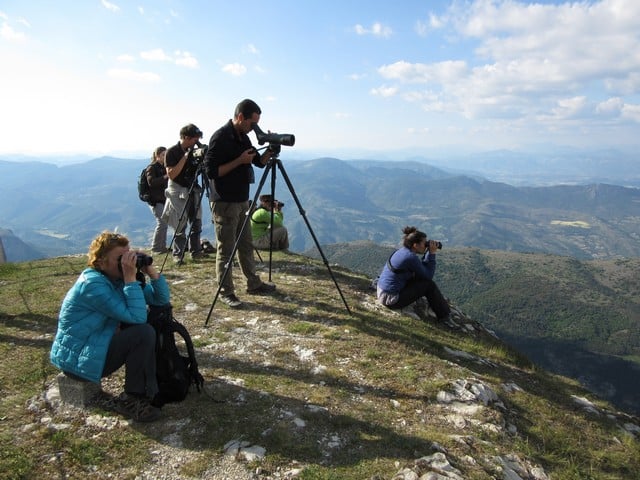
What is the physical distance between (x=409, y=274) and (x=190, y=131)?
289 inches

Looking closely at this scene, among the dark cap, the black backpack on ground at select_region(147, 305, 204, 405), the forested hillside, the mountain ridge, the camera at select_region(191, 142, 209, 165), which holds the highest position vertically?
the dark cap

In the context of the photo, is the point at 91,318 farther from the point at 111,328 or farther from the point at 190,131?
the point at 190,131

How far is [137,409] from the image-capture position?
15.0 ft

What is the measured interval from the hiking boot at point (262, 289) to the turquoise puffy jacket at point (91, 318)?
4964mm

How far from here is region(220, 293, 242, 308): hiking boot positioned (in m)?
8.52

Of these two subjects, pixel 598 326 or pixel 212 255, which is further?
pixel 598 326

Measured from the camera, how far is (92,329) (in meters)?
4.37

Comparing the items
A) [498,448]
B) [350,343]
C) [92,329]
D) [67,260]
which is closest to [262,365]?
[350,343]

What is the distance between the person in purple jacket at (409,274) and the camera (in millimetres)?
9188

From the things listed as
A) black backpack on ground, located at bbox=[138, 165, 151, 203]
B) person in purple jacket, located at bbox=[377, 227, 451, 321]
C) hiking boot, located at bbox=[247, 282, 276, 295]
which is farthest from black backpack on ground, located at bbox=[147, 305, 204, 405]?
black backpack on ground, located at bbox=[138, 165, 151, 203]

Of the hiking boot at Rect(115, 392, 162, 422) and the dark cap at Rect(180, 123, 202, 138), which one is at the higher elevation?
the dark cap at Rect(180, 123, 202, 138)

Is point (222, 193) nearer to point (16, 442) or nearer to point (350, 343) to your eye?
point (350, 343)

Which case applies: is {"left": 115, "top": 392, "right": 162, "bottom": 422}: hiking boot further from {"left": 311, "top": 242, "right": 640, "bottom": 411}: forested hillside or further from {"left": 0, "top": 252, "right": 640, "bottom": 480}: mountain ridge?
{"left": 311, "top": 242, "right": 640, "bottom": 411}: forested hillside

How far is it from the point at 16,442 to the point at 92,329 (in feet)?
4.54
